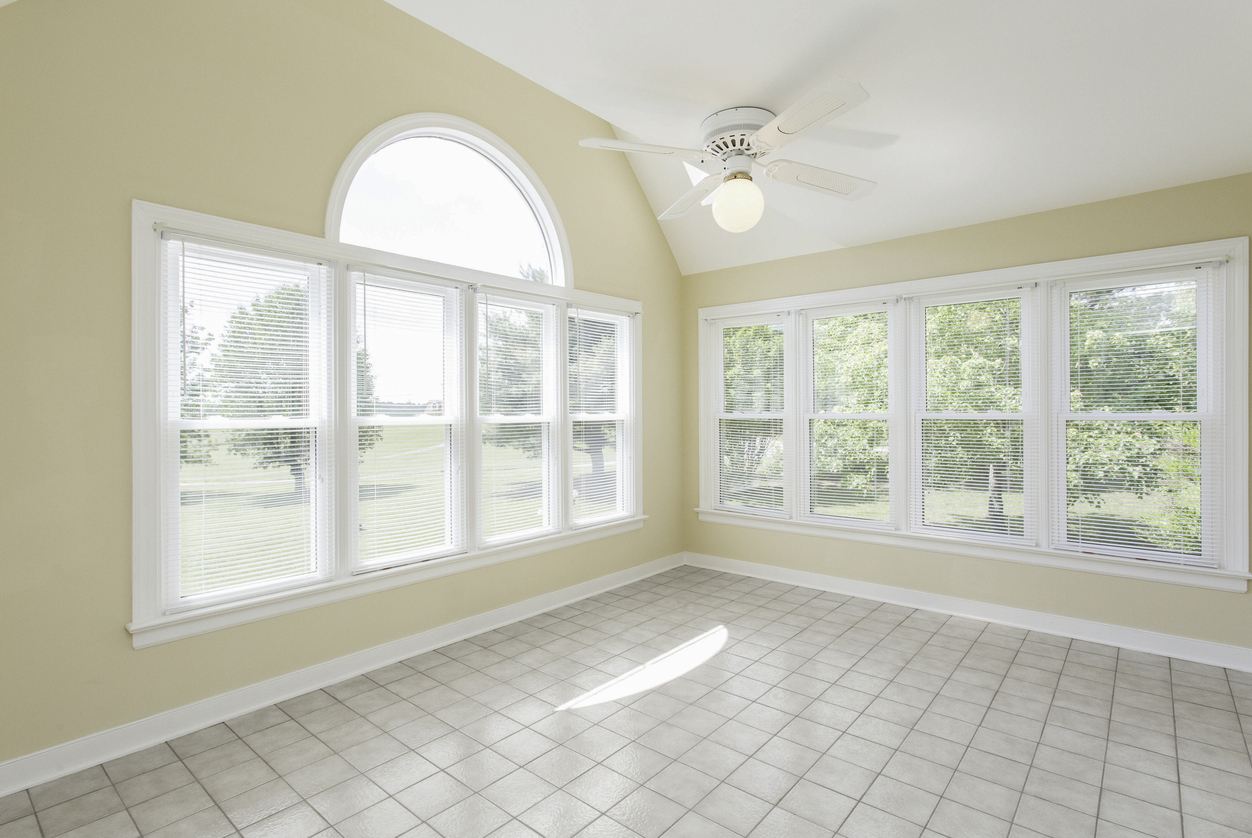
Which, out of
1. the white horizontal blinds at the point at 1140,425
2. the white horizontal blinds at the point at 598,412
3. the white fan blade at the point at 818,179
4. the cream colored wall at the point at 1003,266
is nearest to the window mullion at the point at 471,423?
the white horizontal blinds at the point at 598,412

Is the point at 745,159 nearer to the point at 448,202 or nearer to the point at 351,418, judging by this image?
the point at 448,202

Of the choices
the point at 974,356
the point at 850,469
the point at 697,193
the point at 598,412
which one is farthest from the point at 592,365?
the point at 974,356

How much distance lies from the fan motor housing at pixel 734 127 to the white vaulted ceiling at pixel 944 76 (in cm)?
5

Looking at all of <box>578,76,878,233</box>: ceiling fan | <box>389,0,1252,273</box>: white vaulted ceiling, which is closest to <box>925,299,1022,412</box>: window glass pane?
<box>389,0,1252,273</box>: white vaulted ceiling

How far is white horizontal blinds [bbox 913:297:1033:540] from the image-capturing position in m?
3.98

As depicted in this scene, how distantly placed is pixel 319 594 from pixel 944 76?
3698 millimetres

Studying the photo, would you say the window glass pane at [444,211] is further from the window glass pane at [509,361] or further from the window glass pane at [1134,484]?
the window glass pane at [1134,484]

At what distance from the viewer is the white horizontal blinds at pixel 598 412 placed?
4523 millimetres

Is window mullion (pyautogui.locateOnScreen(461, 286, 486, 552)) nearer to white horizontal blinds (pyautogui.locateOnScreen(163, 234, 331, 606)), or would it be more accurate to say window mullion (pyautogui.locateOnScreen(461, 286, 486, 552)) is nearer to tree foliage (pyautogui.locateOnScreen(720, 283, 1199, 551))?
white horizontal blinds (pyautogui.locateOnScreen(163, 234, 331, 606))

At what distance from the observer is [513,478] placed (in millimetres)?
4078

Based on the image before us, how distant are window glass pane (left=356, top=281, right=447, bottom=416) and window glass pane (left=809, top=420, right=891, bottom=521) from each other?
9.27ft

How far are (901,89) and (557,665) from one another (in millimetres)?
3231

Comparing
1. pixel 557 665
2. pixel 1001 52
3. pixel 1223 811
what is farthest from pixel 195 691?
pixel 1001 52

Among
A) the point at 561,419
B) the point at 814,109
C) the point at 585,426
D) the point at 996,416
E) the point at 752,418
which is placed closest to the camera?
the point at 814,109
